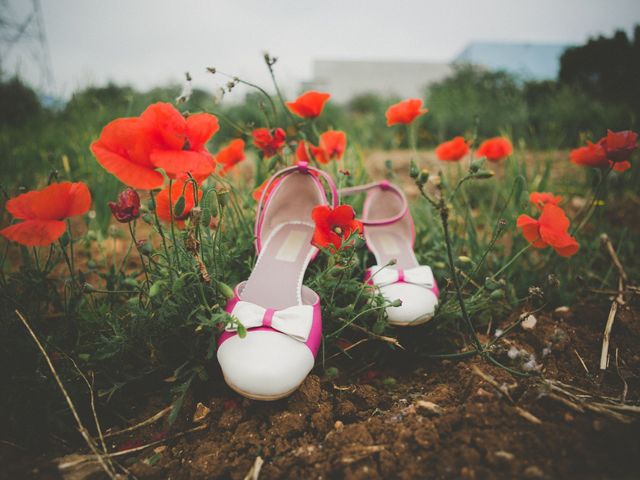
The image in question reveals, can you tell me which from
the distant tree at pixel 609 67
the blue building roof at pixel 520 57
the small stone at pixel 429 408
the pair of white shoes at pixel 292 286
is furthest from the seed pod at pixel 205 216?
the blue building roof at pixel 520 57

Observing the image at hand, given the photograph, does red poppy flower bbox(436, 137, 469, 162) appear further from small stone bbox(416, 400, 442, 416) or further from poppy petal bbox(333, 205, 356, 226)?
small stone bbox(416, 400, 442, 416)

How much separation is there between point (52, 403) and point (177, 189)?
65cm

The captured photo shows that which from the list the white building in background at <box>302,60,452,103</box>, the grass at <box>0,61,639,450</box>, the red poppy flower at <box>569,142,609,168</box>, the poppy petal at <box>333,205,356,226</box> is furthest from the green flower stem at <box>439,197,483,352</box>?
the white building in background at <box>302,60,452,103</box>

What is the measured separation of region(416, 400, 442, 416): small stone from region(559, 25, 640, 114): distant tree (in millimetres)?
3202

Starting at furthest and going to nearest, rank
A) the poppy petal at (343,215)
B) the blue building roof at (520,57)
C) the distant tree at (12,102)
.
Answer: the blue building roof at (520,57)
the distant tree at (12,102)
the poppy petal at (343,215)

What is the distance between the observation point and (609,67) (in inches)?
136

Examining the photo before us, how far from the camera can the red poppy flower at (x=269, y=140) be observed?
4.67ft

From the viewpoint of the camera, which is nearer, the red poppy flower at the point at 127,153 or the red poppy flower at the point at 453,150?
the red poppy flower at the point at 127,153

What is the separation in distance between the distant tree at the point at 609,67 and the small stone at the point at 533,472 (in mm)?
3297

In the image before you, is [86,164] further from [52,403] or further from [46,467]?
[46,467]

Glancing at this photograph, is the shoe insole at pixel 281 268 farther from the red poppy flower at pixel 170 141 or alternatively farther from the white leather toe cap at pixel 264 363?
the red poppy flower at pixel 170 141

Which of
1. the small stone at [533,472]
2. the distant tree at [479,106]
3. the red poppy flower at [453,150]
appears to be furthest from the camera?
the distant tree at [479,106]

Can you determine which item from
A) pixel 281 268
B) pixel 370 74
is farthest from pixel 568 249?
pixel 370 74

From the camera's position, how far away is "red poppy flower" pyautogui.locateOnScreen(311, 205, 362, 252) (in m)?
1.08
